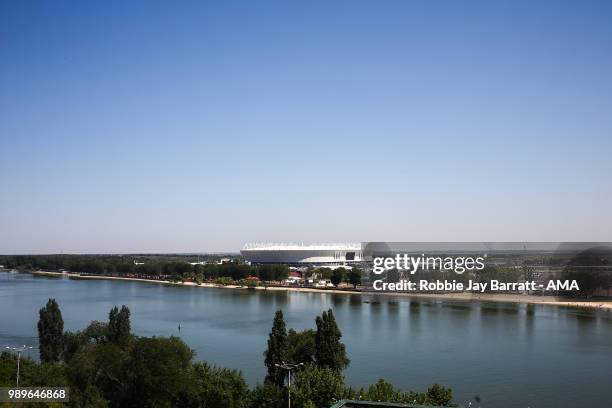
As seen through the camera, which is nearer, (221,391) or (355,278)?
(221,391)

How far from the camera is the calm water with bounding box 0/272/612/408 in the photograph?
8352 millimetres

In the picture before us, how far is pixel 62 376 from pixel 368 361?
503 centimetres

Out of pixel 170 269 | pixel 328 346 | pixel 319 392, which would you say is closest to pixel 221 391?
pixel 319 392

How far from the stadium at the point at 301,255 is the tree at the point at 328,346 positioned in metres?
32.9

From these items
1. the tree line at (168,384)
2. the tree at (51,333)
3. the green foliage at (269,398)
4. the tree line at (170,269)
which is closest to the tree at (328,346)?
the tree line at (168,384)

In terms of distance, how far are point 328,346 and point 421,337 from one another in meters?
4.85

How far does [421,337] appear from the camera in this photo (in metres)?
12.3

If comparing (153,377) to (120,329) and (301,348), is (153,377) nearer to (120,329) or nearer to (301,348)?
(301,348)

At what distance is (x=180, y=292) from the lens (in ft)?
86.7

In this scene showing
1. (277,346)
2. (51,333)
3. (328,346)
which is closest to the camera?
(328,346)

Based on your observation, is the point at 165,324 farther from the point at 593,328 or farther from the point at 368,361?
the point at 593,328

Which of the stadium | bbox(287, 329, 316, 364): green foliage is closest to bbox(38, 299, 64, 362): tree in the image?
bbox(287, 329, 316, 364): green foliage

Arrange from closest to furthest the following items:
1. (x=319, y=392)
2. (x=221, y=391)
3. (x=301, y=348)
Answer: (x=319, y=392), (x=221, y=391), (x=301, y=348)

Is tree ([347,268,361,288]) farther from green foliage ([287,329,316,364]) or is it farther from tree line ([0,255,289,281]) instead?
green foliage ([287,329,316,364])
